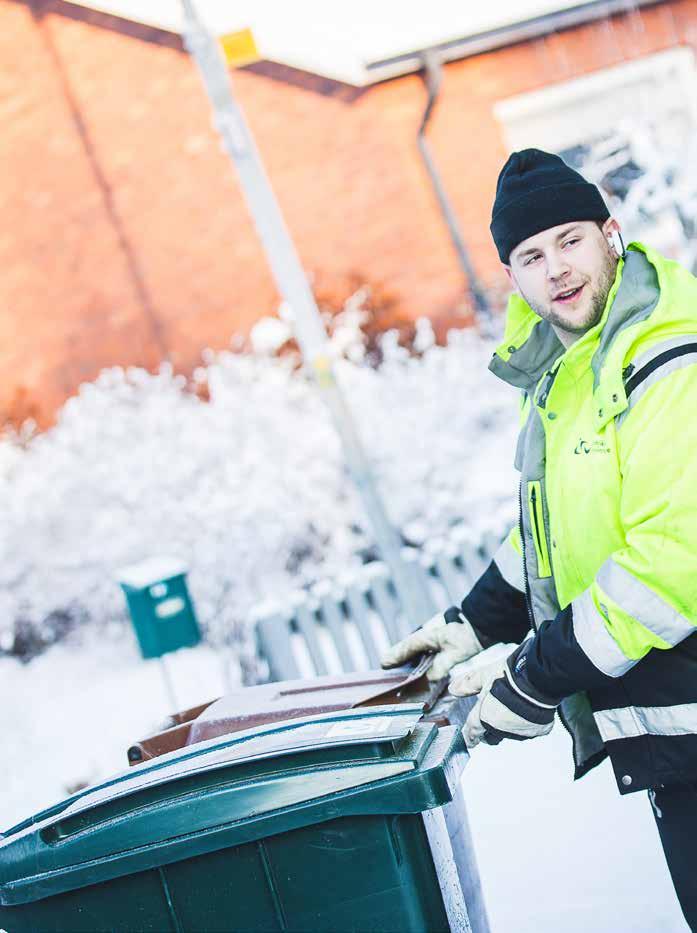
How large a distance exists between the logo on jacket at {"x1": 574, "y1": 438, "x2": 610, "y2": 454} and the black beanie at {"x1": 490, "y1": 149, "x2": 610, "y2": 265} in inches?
17.6

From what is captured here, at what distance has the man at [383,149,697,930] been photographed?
1679 mm

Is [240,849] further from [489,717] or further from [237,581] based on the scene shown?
[237,581]

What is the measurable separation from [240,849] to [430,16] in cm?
1002

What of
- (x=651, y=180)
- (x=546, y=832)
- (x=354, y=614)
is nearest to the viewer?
(x=546, y=832)

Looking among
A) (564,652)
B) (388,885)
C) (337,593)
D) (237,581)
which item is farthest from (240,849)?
(237,581)

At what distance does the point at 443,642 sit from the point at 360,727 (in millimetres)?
544

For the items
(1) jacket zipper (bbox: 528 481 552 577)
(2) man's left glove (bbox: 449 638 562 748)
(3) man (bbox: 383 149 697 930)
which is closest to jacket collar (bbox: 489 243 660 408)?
(3) man (bbox: 383 149 697 930)

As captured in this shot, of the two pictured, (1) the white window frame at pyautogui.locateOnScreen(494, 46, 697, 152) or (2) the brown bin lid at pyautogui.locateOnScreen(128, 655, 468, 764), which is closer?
(2) the brown bin lid at pyautogui.locateOnScreen(128, 655, 468, 764)

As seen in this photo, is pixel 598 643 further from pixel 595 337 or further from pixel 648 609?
pixel 595 337

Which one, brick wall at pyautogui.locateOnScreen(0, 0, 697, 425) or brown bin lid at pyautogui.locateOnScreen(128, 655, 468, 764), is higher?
brick wall at pyautogui.locateOnScreen(0, 0, 697, 425)

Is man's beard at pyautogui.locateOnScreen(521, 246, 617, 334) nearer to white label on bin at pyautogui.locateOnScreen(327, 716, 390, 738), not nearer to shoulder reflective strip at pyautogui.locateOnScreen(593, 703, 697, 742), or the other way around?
shoulder reflective strip at pyautogui.locateOnScreen(593, 703, 697, 742)

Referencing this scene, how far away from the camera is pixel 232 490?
8.46 meters

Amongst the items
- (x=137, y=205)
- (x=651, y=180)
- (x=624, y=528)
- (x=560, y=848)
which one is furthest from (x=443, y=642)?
(x=651, y=180)

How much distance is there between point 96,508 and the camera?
28.2 ft
